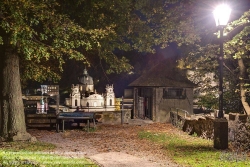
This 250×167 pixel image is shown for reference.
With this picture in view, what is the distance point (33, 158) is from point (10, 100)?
605cm

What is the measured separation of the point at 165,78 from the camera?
28.1 meters

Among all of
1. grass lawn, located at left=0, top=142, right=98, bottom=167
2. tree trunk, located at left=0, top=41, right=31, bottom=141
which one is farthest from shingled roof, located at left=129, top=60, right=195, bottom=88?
grass lawn, located at left=0, top=142, right=98, bottom=167

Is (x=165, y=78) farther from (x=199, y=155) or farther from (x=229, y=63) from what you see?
(x=199, y=155)

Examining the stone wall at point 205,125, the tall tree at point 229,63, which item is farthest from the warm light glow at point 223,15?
the tall tree at point 229,63

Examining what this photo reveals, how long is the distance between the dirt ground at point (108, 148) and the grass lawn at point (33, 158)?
1.91ft

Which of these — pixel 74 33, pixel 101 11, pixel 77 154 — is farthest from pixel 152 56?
pixel 77 154

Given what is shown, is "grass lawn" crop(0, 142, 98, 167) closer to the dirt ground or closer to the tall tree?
the dirt ground

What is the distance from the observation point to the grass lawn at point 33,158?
29.7 ft

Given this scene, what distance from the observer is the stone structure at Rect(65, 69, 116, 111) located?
3642cm

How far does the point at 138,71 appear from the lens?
187 feet

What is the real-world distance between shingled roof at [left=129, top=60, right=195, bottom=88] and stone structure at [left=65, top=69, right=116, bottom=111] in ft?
24.0

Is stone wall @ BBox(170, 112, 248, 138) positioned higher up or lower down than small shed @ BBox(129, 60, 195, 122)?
lower down

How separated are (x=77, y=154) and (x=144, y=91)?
1816 centimetres

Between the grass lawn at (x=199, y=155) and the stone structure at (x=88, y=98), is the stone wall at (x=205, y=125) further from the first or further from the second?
the stone structure at (x=88, y=98)
